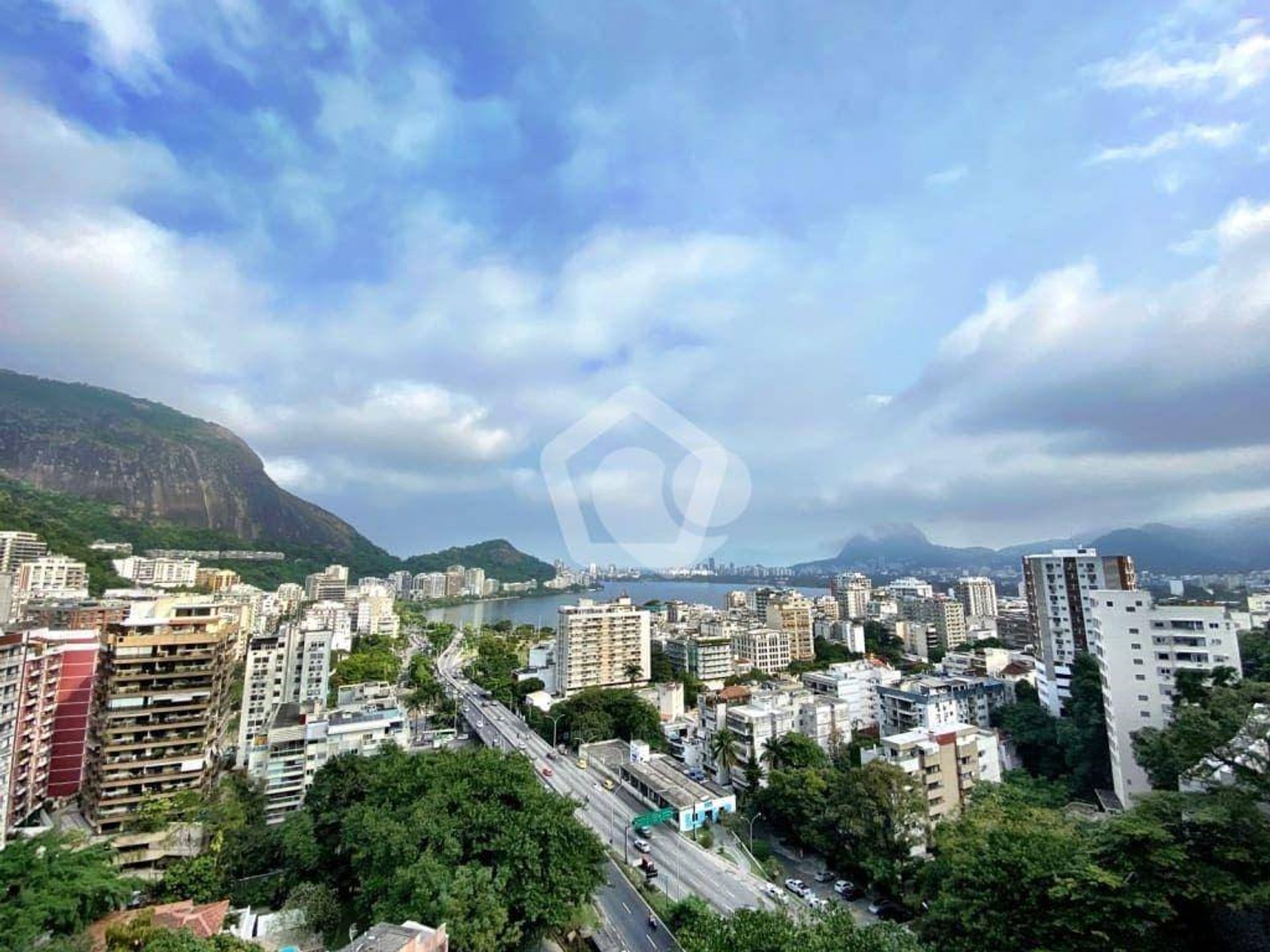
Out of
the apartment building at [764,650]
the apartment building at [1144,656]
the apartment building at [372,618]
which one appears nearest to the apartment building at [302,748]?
the apartment building at [1144,656]

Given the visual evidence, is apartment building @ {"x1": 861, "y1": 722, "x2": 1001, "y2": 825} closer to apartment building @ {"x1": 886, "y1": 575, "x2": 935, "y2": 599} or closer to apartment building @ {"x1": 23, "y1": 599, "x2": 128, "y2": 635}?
apartment building @ {"x1": 23, "y1": 599, "x2": 128, "y2": 635}

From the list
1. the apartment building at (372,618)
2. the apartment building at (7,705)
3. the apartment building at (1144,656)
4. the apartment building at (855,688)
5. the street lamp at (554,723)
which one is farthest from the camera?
the apartment building at (372,618)

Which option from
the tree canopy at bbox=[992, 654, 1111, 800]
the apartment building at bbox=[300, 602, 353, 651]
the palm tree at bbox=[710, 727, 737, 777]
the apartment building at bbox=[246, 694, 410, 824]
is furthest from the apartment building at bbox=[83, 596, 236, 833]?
the tree canopy at bbox=[992, 654, 1111, 800]

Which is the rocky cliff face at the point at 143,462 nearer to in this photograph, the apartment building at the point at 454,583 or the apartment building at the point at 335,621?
the apartment building at the point at 454,583

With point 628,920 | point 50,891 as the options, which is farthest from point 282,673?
point 628,920

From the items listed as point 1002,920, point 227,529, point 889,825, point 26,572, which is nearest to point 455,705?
point 889,825

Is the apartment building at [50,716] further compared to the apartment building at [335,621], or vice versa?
the apartment building at [335,621]

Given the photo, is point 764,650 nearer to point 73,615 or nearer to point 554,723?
point 554,723
